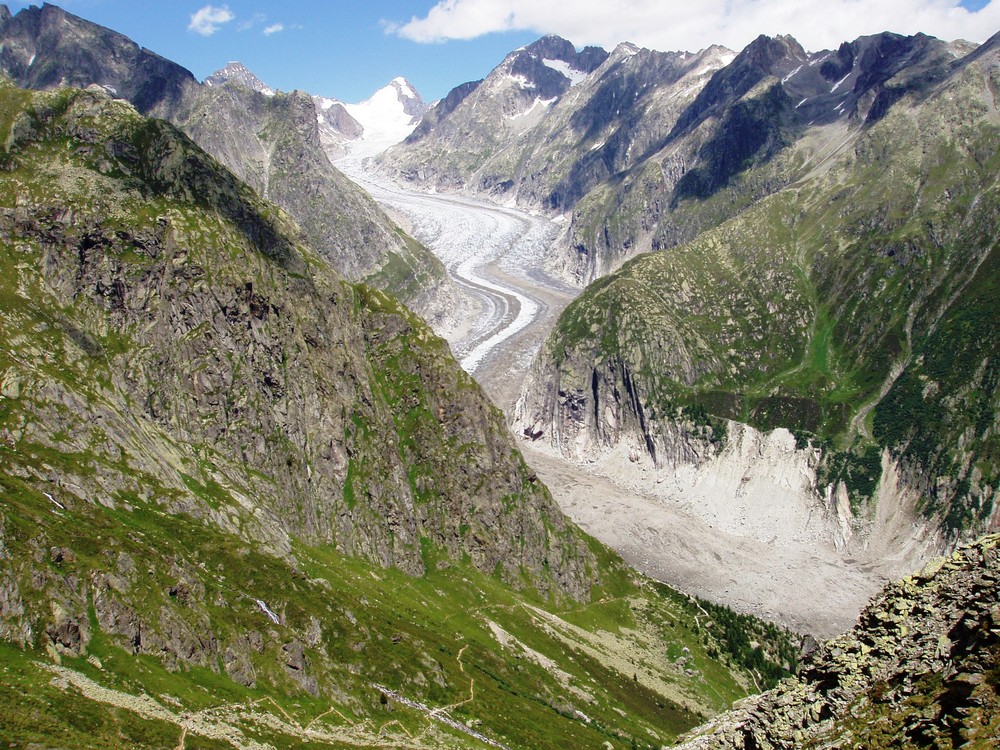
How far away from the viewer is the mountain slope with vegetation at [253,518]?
228ft

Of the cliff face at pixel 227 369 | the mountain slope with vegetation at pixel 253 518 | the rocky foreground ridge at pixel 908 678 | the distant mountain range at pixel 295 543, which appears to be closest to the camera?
the rocky foreground ridge at pixel 908 678

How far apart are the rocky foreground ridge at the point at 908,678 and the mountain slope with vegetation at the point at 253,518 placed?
46180mm

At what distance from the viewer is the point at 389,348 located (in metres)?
164

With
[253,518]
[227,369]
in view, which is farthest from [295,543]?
[227,369]

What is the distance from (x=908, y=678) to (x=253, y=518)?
9262 centimetres

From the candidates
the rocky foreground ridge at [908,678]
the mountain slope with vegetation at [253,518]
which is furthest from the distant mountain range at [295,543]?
the mountain slope with vegetation at [253,518]

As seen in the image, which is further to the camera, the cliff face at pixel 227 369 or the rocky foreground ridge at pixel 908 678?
the cliff face at pixel 227 369

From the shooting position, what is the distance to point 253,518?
4304 inches

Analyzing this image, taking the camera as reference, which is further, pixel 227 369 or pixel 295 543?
pixel 227 369

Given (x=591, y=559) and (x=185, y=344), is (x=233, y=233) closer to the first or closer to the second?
(x=185, y=344)

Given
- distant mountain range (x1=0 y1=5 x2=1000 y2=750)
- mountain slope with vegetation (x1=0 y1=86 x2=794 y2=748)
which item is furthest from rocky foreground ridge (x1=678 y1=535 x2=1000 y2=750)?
mountain slope with vegetation (x1=0 y1=86 x2=794 y2=748)

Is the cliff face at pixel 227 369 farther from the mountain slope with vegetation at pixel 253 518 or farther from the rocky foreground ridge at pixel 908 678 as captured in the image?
the rocky foreground ridge at pixel 908 678

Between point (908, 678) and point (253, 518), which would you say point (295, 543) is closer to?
point (253, 518)

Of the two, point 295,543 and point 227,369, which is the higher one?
point 227,369
